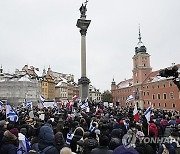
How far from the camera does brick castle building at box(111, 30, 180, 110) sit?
69.7 m

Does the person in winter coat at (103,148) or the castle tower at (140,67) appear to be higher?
the castle tower at (140,67)

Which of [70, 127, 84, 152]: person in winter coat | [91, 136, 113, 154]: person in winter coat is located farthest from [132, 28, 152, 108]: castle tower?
[91, 136, 113, 154]: person in winter coat

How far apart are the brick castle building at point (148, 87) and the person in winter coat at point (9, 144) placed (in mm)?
64158

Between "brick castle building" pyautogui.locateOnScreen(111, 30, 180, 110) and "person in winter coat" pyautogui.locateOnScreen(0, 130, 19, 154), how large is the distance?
64.2 meters

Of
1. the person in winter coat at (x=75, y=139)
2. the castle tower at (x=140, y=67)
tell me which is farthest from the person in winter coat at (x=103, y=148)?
the castle tower at (x=140, y=67)

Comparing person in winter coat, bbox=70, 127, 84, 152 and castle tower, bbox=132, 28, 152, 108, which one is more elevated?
castle tower, bbox=132, 28, 152, 108

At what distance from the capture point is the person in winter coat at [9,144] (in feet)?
17.5

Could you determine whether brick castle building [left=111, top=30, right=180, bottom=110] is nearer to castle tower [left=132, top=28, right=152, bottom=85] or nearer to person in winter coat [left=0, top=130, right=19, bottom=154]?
castle tower [left=132, top=28, right=152, bottom=85]

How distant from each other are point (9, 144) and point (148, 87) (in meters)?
80.5

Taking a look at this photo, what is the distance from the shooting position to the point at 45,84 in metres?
102

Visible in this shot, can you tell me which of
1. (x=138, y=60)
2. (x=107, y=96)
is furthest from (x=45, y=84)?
(x=138, y=60)

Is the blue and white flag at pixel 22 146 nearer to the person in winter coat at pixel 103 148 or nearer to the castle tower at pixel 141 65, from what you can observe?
the person in winter coat at pixel 103 148

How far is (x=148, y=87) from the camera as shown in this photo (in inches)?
3265

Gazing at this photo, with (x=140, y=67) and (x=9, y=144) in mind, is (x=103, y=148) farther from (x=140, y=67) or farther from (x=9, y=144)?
(x=140, y=67)
